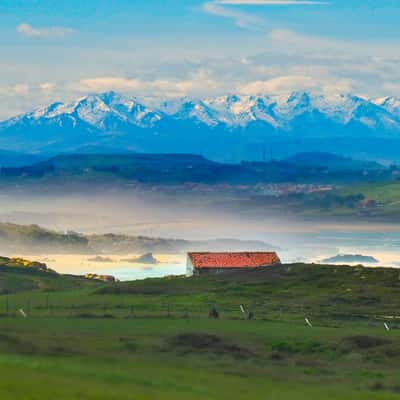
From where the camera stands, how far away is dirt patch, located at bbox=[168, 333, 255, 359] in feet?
221

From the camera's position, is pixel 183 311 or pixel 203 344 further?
pixel 183 311

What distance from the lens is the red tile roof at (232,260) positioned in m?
170

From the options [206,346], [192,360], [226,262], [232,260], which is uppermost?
[232,260]

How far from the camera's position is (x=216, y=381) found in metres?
51.7

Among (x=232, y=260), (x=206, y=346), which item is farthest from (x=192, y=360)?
(x=232, y=260)

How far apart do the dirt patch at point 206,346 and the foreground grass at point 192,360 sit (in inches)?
2.4

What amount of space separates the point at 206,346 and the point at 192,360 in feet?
21.0

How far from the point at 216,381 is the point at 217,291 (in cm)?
8277

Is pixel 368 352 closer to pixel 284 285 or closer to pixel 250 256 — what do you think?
pixel 284 285

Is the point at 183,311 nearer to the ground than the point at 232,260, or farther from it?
nearer to the ground

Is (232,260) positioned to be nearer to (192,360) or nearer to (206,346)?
(206,346)

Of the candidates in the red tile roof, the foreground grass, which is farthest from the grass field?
the red tile roof

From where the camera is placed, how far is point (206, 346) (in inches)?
2729

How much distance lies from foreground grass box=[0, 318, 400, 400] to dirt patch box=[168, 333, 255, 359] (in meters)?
0.06
